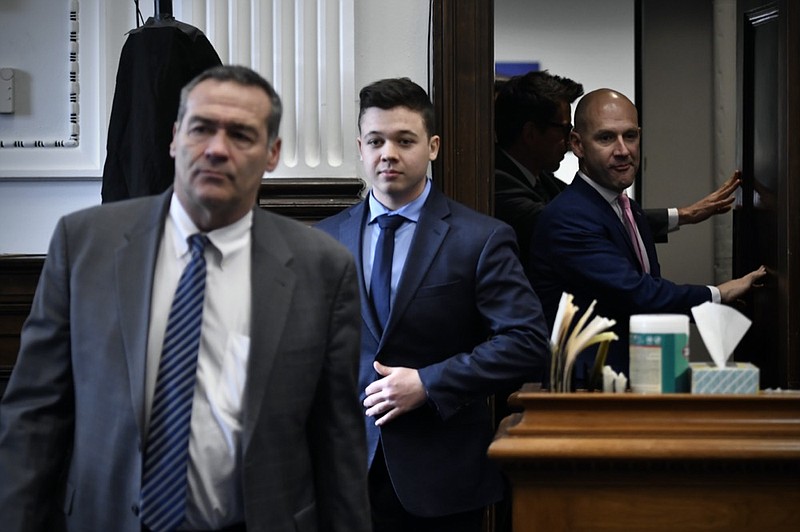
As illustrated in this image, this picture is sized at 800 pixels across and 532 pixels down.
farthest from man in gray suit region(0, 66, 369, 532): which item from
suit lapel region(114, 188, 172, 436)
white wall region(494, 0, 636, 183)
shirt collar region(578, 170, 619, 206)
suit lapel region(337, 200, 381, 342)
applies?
white wall region(494, 0, 636, 183)

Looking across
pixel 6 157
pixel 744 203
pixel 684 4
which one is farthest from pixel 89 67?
pixel 684 4

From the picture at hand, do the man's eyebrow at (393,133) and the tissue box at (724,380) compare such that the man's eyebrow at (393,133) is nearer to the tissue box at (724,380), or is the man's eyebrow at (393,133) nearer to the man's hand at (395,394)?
the man's hand at (395,394)

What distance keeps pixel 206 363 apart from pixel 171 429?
0.41 feet

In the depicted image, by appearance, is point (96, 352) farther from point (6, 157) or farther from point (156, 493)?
point (6, 157)

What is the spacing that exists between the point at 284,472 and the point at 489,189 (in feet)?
5.84

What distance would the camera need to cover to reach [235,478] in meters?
2.01

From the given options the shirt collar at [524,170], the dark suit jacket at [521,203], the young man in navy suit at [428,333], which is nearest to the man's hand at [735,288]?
the dark suit jacket at [521,203]

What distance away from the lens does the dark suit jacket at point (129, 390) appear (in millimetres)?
1972

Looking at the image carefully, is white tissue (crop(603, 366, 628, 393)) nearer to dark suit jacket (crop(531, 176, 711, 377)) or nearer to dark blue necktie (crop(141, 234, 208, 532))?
dark suit jacket (crop(531, 176, 711, 377))

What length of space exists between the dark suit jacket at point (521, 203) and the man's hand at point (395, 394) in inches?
54.1

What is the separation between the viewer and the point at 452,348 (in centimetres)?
289

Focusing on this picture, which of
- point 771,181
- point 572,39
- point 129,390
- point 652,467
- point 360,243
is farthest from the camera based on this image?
point 572,39

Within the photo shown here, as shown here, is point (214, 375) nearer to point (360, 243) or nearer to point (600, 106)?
point (360, 243)

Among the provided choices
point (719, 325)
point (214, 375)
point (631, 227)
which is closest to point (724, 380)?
point (719, 325)
